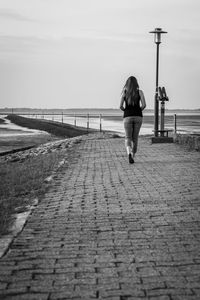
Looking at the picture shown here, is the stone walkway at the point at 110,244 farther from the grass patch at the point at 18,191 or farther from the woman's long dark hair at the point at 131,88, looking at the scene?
the woman's long dark hair at the point at 131,88

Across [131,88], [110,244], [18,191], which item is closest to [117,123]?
[131,88]

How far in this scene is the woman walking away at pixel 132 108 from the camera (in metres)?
11.6

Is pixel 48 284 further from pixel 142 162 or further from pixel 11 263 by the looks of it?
pixel 142 162

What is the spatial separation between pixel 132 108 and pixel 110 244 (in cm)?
719

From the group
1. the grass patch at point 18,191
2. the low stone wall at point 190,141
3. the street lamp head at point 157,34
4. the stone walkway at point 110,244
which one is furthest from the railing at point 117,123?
the stone walkway at point 110,244

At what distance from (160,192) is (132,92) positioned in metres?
4.42

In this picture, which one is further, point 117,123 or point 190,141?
point 117,123

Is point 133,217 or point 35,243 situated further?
point 133,217

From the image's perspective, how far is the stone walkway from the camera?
3682 mm

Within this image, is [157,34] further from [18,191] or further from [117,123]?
[117,123]

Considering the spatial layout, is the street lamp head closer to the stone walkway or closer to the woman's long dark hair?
the woman's long dark hair

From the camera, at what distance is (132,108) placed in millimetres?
11727

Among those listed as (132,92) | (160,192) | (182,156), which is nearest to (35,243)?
(160,192)

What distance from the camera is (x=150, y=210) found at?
20.7ft
